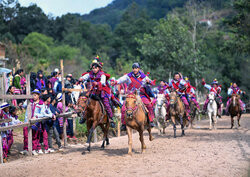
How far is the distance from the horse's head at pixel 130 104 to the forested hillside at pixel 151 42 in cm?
1259

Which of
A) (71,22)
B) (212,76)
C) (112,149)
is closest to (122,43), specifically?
(71,22)

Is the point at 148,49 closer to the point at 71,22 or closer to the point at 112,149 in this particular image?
the point at 112,149

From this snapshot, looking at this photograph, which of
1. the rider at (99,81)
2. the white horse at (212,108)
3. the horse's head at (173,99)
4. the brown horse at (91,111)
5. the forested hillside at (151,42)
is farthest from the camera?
the forested hillside at (151,42)

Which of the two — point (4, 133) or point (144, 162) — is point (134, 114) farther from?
point (4, 133)

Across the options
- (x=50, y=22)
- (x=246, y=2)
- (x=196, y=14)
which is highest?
(x=50, y=22)

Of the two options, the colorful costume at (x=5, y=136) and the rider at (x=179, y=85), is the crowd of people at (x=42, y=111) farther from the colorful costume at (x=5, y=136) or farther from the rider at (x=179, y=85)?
the rider at (x=179, y=85)

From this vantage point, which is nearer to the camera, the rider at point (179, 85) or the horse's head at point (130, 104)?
the horse's head at point (130, 104)

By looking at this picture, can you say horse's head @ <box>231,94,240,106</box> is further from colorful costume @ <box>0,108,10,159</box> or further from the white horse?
colorful costume @ <box>0,108,10,159</box>

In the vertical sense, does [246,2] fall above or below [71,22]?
below

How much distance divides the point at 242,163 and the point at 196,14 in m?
36.7

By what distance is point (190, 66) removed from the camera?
35875 mm

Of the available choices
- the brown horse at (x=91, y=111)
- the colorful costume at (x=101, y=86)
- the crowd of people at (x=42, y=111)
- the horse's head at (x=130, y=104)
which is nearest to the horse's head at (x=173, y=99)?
the colorful costume at (x=101, y=86)

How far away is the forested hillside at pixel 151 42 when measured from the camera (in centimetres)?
2995

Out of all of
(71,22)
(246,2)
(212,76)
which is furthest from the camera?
(71,22)
